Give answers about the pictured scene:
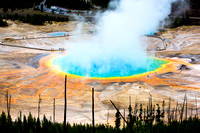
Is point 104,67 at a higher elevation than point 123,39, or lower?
lower

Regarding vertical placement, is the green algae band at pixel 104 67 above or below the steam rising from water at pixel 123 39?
below

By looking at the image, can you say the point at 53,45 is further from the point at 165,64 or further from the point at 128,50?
the point at 165,64

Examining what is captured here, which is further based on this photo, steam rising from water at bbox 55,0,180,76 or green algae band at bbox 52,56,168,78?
steam rising from water at bbox 55,0,180,76

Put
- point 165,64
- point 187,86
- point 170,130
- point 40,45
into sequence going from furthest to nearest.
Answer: point 40,45 → point 165,64 → point 187,86 → point 170,130

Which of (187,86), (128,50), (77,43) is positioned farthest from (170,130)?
(77,43)

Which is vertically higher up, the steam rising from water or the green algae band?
the steam rising from water
